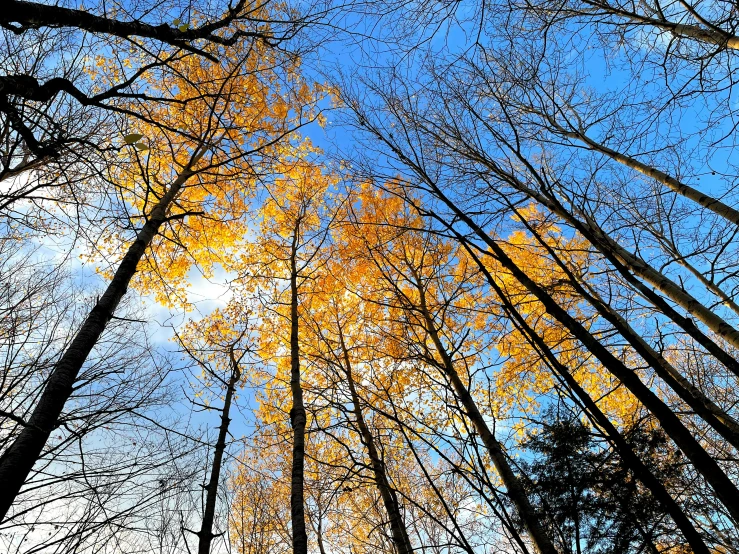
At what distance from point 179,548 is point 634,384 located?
9.45 m

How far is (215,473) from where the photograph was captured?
17.6 ft

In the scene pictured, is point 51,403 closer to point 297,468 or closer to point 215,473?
point 297,468

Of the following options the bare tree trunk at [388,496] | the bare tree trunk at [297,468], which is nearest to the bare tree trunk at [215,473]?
the bare tree trunk at [297,468]

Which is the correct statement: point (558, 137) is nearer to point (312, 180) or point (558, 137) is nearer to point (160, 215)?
point (312, 180)

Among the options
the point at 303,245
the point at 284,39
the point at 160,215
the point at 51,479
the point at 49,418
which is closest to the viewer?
the point at 49,418

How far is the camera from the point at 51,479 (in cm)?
354

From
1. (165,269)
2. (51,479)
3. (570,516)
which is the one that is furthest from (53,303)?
(570,516)

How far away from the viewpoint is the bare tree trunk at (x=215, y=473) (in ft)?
15.5

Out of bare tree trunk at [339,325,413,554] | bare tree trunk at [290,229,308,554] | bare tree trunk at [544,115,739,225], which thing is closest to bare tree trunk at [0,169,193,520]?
bare tree trunk at [339,325,413,554]

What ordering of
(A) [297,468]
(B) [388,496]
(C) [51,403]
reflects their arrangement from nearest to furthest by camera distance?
(C) [51,403]
(B) [388,496]
(A) [297,468]

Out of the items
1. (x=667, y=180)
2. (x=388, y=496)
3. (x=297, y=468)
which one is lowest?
(x=388, y=496)

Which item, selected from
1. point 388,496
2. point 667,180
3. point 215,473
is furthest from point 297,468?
point 667,180

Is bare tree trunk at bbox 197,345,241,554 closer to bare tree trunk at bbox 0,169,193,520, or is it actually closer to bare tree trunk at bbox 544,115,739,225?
bare tree trunk at bbox 0,169,193,520

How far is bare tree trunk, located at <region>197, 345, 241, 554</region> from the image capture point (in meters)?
4.71
